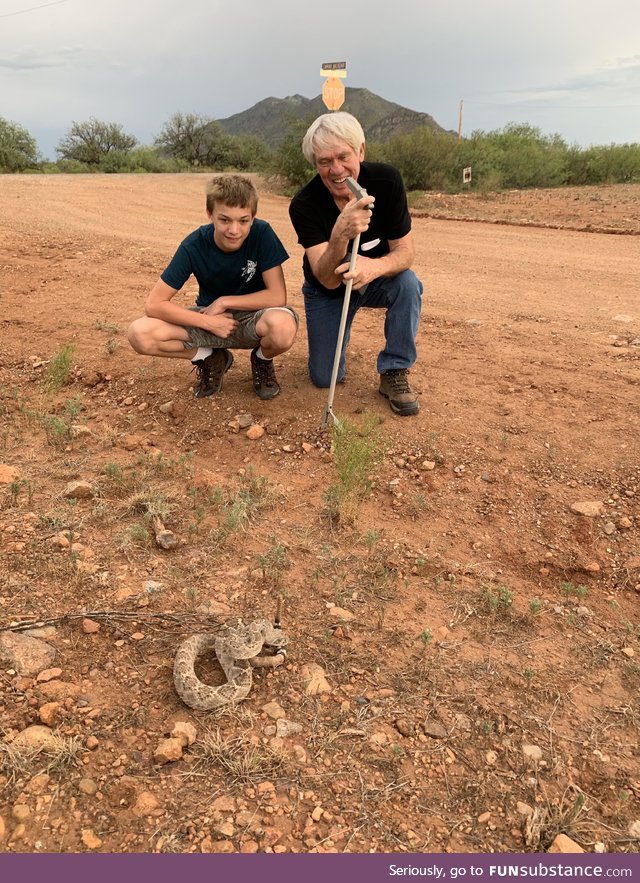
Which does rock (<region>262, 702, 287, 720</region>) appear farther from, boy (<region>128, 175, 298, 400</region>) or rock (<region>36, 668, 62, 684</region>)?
boy (<region>128, 175, 298, 400</region>)

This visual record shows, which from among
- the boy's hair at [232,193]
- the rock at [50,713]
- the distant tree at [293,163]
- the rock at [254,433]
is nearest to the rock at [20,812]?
the rock at [50,713]

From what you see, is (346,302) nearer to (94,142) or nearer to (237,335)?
(237,335)

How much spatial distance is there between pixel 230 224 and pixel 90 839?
2.95 meters

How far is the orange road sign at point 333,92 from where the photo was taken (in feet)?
12.5

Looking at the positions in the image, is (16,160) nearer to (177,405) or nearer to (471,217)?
(471,217)

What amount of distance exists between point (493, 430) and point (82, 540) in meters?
2.35

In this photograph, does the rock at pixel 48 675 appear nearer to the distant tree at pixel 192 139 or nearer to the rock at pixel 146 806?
the rock at pixel 146 806

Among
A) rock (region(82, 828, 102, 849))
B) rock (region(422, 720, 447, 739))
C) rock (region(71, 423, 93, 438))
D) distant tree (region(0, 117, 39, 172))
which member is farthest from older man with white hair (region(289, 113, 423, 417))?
distant tree (region(0, 117, 39, 172))

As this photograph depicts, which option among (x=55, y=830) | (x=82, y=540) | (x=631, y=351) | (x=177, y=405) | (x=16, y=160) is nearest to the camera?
(x=55, y=830)

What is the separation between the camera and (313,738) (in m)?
1.94

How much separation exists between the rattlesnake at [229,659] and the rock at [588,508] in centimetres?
166

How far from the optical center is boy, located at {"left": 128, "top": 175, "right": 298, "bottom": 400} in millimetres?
3725

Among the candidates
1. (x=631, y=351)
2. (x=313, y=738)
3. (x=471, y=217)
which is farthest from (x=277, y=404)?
(x=471, y=217)

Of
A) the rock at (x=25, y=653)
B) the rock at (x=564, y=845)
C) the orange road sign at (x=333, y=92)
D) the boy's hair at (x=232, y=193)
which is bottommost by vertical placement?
the rock at (x=564, y=845)
